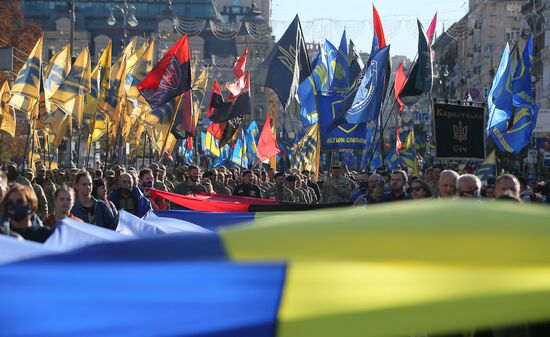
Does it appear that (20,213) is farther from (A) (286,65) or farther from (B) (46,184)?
(A) (286,65)

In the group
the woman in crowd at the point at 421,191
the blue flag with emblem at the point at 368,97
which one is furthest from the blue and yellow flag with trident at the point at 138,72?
the woman in crowd at the point at 421,191

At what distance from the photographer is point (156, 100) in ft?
73.4

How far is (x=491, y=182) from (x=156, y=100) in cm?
998

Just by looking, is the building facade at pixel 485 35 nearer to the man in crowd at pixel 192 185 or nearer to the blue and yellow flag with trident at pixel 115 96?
the blue and yellow flag with trident at pixel 115 96

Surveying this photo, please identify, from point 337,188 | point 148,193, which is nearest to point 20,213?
point 148,193

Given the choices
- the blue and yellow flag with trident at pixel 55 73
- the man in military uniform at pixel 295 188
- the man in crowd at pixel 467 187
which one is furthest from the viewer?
the blue and yellow flag with trident at pixel 55 73

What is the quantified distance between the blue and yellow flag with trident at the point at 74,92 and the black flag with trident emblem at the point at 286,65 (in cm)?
464

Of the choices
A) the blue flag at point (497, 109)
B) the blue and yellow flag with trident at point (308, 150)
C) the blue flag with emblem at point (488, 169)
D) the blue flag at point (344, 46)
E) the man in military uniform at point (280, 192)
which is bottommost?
the man in military uniform at point (280, 192)

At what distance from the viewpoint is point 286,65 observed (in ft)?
72.9

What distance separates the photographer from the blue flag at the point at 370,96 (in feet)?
68.2

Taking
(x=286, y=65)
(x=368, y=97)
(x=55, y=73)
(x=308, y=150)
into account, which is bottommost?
(x=308, y=150)

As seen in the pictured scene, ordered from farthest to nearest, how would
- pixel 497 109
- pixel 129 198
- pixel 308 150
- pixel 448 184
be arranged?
A: 1. pixel 308 150
2. pixel 497 109
3. pixel 129 198
4. pixel 448 184

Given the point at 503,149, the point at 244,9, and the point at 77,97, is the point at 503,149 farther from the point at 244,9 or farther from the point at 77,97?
the point at 244,9

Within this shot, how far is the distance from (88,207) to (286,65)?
12.1 metres
